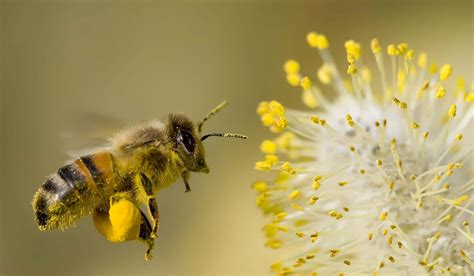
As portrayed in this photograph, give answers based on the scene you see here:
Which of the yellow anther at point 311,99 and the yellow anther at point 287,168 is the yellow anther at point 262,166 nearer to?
the yellow anther at point 287,168

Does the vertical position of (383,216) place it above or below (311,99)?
below

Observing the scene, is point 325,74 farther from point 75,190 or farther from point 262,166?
point 75,190

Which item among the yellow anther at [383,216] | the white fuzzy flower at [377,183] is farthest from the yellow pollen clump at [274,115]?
the yellow anther at [383,216]

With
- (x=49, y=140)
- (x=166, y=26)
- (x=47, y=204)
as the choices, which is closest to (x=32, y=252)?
(x=49, y=140)

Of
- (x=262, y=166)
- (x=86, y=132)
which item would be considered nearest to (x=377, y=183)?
(x=262, y=166)

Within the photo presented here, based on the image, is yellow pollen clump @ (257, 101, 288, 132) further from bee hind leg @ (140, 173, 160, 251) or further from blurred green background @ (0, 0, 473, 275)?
blurred green background @ (0, 0, 473, 275)

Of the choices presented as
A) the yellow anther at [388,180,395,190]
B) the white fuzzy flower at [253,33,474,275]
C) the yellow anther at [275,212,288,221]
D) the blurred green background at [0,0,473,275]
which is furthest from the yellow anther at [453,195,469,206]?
the blurred green background at [0,0,473,275]
